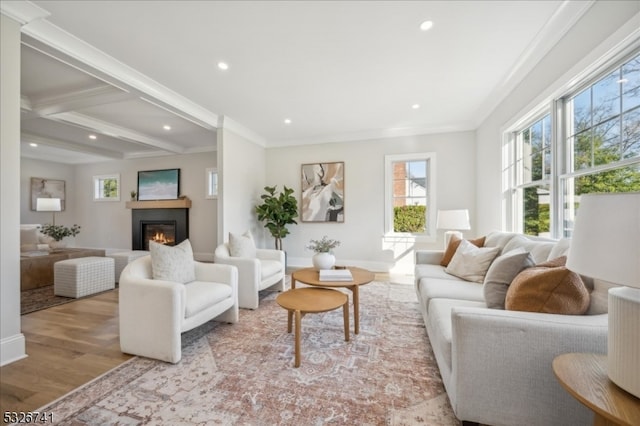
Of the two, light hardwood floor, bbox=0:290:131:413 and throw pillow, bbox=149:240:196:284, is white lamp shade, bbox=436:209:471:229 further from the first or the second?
light hardwood floor, bbox=0:290:131:413

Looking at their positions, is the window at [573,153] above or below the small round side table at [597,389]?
above

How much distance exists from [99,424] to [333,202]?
4.40 metres

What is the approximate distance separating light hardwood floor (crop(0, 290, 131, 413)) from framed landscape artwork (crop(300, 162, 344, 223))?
3.50 m

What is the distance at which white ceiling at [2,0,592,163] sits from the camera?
6.69 feet

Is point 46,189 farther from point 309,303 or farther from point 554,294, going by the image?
point 554,294

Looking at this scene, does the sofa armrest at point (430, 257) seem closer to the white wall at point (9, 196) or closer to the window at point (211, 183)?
the white wall at point (9, 196)

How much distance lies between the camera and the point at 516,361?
1.15 meters

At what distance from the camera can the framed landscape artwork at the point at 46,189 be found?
6.41 metres

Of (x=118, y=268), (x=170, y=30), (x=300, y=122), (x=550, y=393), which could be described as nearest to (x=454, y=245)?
(x=550, y=393)

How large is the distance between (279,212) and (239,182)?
A: 0.94 meters

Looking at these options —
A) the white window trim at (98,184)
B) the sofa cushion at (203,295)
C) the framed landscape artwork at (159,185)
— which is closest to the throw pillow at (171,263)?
the sofa cushion at (203,295)

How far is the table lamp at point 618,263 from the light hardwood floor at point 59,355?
2811mm

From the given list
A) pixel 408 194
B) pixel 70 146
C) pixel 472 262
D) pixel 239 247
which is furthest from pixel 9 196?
pixel 408 194

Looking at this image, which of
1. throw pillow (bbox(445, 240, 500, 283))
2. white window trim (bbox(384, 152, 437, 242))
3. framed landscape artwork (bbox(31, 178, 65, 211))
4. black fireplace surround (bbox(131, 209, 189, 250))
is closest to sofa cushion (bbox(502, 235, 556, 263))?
throw pillow (bbox(445, 240, 500, 283))
